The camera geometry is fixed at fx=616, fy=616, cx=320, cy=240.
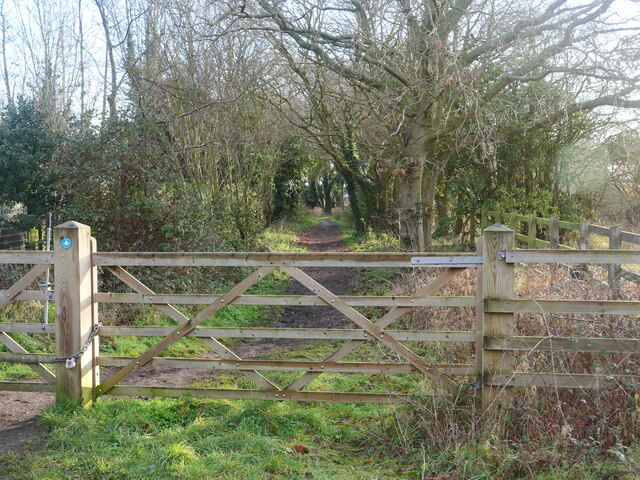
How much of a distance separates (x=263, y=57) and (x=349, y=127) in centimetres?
386

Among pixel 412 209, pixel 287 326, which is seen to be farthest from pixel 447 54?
pixel 287 326

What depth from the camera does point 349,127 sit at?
18.8 metres

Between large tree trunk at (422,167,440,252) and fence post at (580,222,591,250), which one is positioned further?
large tree trunk at (422,167,440,252)

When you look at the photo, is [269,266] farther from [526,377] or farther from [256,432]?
[526,377]

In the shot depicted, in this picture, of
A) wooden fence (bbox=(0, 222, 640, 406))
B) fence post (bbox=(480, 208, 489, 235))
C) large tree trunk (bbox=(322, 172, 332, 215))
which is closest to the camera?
wooden fence (bbox=(0, 222, 640, 406))

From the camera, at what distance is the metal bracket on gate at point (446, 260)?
5.04m

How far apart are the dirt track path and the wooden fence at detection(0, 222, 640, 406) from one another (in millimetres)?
354

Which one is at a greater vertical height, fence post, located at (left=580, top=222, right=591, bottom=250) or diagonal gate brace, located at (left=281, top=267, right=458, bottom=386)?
fence post, located at (left=580, top=222, right=591, bottom=250)

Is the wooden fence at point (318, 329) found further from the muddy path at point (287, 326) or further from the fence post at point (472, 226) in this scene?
the fence post at point (472, 226)

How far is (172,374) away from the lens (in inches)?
289

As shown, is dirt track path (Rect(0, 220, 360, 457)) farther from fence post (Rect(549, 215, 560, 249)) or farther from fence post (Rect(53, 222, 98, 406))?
fence post (Rect(549, 215, 560, 249))

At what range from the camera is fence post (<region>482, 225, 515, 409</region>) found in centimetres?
497

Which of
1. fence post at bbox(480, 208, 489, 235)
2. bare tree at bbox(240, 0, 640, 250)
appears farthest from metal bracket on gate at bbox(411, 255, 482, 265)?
fence post at bbox(480, 208, 489, 235)

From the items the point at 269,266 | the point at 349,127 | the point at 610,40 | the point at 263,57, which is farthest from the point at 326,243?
the point at 269,266
